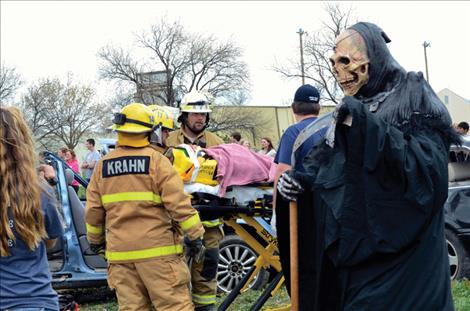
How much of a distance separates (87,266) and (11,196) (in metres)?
4.15

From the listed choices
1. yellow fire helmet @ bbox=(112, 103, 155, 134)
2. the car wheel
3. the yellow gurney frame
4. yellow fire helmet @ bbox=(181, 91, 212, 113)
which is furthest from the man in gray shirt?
yellow fire helmet @ bbox=(112, 103, 155, 134)

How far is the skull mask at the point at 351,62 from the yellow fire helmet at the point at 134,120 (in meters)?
2.14

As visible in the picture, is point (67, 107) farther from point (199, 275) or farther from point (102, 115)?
point (199, 275)

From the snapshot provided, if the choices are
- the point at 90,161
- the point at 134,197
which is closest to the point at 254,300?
the point at 134,197

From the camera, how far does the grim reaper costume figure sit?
248cm

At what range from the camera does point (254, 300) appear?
693 centimetres

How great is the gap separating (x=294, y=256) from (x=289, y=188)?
313mm

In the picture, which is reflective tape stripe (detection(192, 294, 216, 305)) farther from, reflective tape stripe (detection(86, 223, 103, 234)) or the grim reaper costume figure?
the grim reaper costume figure

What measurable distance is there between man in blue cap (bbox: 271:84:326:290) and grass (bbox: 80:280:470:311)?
2.33 meters

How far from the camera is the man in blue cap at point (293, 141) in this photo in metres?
3.21

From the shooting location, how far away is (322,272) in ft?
9.43

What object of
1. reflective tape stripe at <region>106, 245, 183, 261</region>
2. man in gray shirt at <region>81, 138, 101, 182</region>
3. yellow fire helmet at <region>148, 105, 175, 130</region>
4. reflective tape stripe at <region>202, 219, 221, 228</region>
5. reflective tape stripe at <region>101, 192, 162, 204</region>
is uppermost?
yellow fire helmet at <region>148, 105, 175, 130</region>

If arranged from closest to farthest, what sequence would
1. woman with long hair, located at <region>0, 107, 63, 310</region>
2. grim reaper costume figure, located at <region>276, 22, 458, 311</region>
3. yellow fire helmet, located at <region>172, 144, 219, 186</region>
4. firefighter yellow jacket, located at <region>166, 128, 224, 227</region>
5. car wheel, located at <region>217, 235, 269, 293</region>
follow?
1. grim reaper costume figure, located at <region>276, 22, 458, 311</region>
2. woman with long hair, located at <region>0, 107, 63, 310</region>
3. yellow fire helmet, located at <region>172, 144, 219, 186</region>
4. firefighter yellow jacket, located at <region>166, 128, 224, 227</region>
5. car wheel, located at <region>217, 235, 269, 293</region>

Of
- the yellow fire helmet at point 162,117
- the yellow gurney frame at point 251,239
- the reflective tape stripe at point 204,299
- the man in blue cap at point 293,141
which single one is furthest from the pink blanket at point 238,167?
the reflective tape stripe at point 204,299
